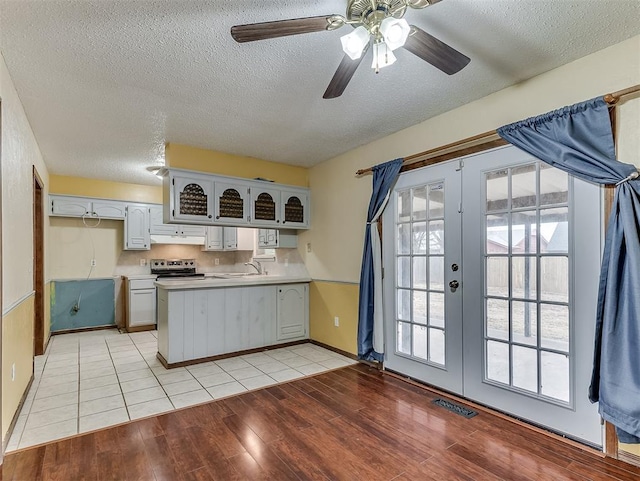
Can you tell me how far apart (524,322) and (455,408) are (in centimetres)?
85

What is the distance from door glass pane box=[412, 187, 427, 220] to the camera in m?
3.18

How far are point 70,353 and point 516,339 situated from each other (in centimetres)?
488

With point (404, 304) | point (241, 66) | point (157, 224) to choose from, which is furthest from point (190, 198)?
point (157, 224)

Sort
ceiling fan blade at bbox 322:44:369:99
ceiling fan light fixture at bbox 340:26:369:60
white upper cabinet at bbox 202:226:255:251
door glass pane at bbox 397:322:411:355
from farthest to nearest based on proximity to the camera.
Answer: white upper cabinet at bbox 202:226:255:251 → door glass pane at bbox 397:322:411:355 → ceiling fan blade at bbox 322:44:369:99 → ceiling fan light fixture at bbox 340:26:369:60

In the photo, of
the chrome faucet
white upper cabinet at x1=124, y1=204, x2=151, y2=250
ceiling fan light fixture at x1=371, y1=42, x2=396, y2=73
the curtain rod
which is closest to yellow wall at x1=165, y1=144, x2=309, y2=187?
the curtain rod

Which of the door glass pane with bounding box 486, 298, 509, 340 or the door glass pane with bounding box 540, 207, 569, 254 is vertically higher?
the door glass pane with bounding box 540, 207, 569, 254

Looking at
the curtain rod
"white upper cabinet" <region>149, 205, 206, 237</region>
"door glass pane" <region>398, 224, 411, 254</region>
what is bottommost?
"door glass pane" <region>398, 224, 411, 254</region>

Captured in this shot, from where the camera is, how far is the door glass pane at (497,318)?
2561 mm

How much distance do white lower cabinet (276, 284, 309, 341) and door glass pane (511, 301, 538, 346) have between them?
272 cm

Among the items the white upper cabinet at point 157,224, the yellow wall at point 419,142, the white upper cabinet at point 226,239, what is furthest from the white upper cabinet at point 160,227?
the yellow wall at point 419,142

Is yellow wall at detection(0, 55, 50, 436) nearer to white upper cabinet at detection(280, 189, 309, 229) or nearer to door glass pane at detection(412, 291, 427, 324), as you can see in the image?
white upper cabinet at detection(280, 189, 309, 229)

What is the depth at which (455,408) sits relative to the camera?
266 cm

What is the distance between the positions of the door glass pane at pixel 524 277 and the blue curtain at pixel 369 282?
4.45 ft

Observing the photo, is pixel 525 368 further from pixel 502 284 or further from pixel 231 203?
pixel 231 203
